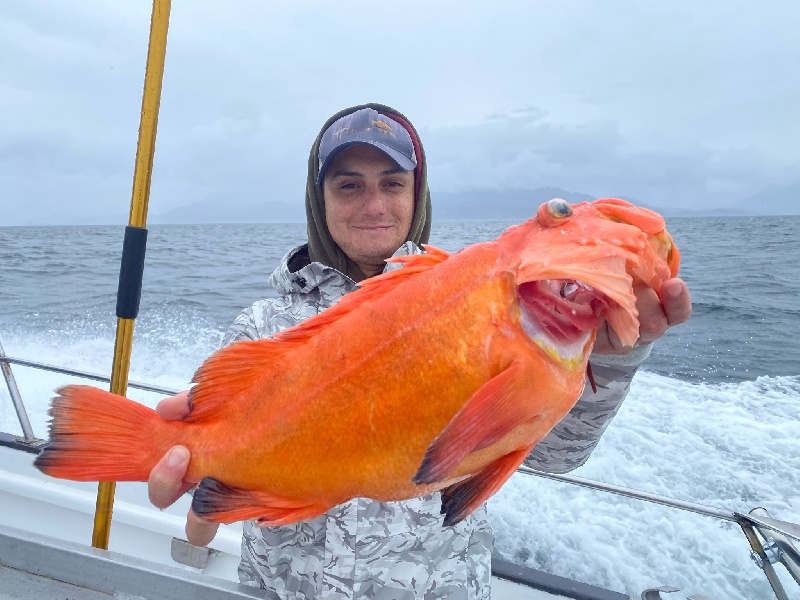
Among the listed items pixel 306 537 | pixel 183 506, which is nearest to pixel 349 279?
pixel 306 537

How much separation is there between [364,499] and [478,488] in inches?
40.8

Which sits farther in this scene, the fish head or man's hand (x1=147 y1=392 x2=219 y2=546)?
man's hand (x1=147 y1=392 x2=219 y2=546)

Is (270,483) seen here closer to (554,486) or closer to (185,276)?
(554,486)

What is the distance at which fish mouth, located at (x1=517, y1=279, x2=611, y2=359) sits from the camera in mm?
1309

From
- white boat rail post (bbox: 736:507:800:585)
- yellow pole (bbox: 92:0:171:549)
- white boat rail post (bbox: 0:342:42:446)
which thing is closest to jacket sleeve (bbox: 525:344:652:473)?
white boat rail post (bbox: 736:507:800:585)

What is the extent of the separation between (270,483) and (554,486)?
5.18m

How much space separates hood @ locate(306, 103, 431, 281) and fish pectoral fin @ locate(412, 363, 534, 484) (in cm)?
169

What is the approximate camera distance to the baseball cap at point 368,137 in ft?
7.97

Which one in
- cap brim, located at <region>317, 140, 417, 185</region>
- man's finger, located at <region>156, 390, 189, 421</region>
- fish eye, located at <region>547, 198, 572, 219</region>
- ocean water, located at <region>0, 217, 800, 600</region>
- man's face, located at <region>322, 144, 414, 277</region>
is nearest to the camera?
fish eye, located at <region>547, 198, 572, 219</region>

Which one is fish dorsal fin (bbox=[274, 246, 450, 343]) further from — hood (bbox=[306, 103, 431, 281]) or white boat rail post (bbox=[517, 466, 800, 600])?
white boat rail post (bbox=[517, 466, 800, 600])

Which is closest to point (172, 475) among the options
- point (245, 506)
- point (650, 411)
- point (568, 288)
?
point (245, 506)

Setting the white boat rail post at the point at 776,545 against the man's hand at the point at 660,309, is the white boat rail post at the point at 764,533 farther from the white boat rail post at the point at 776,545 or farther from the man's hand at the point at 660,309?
the man's hand at the point at 660,309

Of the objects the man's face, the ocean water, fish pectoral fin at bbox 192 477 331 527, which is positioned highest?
the man's face

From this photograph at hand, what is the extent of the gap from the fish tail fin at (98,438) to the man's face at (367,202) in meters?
1.38
